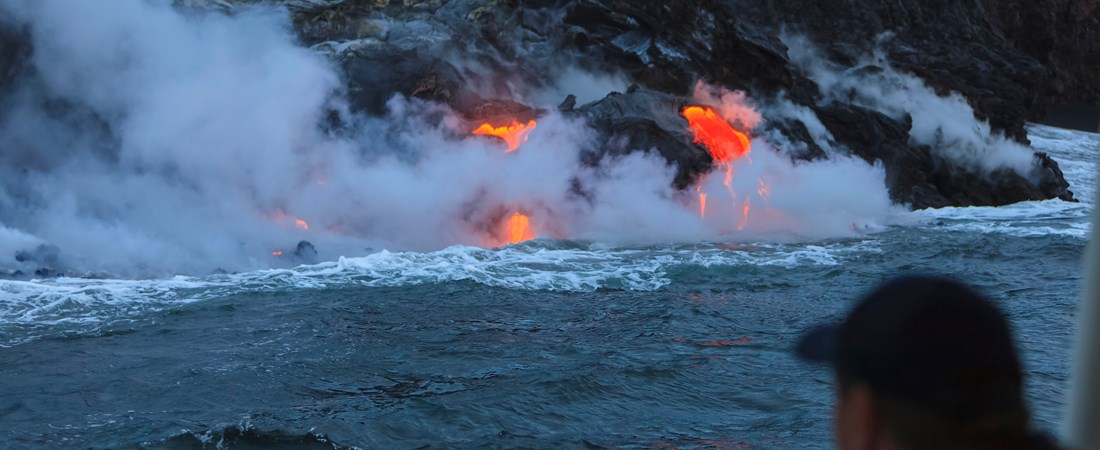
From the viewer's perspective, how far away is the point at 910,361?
4.48 ft

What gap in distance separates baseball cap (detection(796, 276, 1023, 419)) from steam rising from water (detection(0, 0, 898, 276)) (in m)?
11.5

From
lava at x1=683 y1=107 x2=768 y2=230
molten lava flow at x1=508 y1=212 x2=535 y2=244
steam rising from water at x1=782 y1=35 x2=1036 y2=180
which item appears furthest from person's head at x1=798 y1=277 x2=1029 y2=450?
steam rising from water at x1=782 y1=35 x2=1036 y2=180

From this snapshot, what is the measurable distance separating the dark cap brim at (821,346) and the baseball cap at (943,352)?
53 millimetres

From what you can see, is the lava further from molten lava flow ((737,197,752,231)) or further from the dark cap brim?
the dark cap brim

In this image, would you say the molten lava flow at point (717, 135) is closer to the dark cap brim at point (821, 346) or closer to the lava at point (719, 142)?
the lava at point (719, 142)

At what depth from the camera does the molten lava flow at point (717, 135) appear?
1594 cm

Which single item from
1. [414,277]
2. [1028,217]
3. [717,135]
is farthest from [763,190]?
[414,277]

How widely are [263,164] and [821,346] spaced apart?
524 inches

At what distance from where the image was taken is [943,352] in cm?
136

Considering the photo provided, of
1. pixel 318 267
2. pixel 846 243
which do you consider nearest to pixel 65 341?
pixel 318 267

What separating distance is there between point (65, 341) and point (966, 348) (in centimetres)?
806

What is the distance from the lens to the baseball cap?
4.47 feet

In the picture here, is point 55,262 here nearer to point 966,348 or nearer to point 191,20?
point 191,20

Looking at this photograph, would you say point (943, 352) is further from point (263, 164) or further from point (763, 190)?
point (763, 190)
